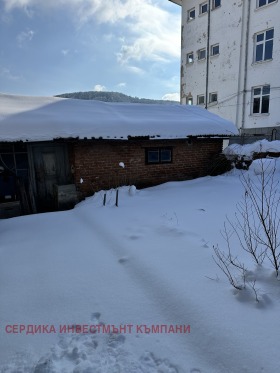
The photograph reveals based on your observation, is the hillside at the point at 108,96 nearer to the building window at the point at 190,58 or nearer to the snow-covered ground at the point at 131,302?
the building window at the point at 190,58

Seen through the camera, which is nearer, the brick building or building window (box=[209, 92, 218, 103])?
the brick building

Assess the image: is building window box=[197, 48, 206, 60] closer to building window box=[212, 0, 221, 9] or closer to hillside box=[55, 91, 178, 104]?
building window box=[212, 0, 221, 9]

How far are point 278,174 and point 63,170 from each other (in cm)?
764

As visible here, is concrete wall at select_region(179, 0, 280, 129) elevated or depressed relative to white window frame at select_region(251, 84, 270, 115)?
elevated

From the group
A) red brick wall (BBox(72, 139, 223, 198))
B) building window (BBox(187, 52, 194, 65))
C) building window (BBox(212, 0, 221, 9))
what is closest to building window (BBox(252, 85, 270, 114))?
building window (BBox(187, 52, 194, 65))

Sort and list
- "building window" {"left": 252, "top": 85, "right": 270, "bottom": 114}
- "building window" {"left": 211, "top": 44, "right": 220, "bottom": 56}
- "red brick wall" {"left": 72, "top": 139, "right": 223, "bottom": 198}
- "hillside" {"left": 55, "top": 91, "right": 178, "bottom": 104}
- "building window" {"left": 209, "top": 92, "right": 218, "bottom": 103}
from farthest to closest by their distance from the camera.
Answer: "hillside" {"left": 55, "top": 91, "right": 178, "bottom": 104}, "building window" {"left": 209, "top": 92, "right": 218, "bottom": 103}, "building window" {"left": 211, "top": 44, "right": 220, "bottom": 56}, "building window" {"left": 252, "top": 85, "right": 270, "bottom": 114}, "red brick wall" {"left": 72, "top": 139, "right": 223, "bottom": 198}

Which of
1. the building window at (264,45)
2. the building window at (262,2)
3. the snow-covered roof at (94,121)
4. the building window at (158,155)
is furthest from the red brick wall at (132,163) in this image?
the building window at (262,2)

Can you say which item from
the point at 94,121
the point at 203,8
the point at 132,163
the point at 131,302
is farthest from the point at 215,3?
the point at 131,302

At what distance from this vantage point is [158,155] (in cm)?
874

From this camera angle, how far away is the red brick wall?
24.3 ft

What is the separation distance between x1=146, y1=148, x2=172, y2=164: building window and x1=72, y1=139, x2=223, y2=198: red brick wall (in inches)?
5.8

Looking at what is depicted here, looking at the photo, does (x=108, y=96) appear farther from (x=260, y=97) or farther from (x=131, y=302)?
(x=131, y=302)

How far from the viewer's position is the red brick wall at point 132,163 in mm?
7402

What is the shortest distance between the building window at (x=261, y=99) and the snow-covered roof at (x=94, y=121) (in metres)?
7.46
